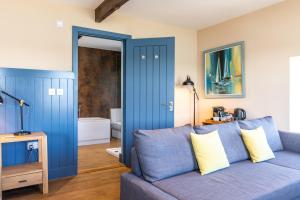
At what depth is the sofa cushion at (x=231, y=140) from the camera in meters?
2.43

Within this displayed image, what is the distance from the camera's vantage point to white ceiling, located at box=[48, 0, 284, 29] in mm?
3346

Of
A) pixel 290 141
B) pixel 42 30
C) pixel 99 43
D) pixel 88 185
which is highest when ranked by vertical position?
pixel 99 43

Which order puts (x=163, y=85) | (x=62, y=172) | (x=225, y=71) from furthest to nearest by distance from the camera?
(x=225, y=71)
(x=163, y=85)
(x=62, y=172)

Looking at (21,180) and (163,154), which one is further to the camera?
(21,180)

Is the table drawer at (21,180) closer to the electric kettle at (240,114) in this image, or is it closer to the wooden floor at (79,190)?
the wooden floor at (79,190)

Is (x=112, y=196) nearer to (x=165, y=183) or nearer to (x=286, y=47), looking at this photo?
(x=165, y=183)

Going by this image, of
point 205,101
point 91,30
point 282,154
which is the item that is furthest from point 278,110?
point 91,30

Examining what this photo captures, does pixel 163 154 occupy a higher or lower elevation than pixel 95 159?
higher

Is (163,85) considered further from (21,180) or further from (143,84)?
Result: (21,180)

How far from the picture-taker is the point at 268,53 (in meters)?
3.50

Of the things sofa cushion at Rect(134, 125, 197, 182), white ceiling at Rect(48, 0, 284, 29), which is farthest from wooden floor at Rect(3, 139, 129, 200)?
white ceiling at Rect(48, 0, 284, 29)

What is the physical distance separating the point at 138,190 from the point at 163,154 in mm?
364

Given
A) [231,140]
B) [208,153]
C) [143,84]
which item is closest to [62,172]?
[143,84]

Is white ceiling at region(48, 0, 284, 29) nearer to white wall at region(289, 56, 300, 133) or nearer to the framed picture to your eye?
the framed picture
